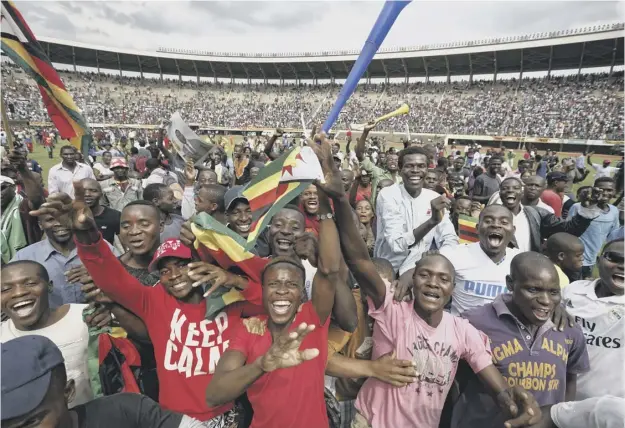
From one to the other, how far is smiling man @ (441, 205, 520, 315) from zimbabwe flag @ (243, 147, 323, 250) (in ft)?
4.64

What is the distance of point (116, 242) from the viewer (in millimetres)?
4145

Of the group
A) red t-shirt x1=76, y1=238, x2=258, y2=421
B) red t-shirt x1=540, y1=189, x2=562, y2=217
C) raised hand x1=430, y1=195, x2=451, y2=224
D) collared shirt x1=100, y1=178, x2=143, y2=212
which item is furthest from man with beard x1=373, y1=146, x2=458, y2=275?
collared shirt x1=100, y1=178, x2=143, y2=212

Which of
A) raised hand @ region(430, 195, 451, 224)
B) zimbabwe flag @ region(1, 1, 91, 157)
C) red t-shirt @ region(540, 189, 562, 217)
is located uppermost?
zimbabwe flag @ region(1, 1, 91, 157)

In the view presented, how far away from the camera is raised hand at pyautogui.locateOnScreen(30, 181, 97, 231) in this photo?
6.55 feet

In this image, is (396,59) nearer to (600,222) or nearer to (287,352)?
(600,222)

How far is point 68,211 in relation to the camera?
2064mm

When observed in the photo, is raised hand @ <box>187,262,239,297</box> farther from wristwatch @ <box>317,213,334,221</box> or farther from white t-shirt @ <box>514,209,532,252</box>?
white t-shirt @ <box>514,209,532,252</box>

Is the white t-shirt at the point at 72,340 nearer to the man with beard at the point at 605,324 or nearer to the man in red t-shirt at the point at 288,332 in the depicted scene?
the man in red t-shirt at the point at 288,332

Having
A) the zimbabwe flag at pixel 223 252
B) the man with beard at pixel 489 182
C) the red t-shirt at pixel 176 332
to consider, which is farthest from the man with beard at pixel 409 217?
the man with beard at pixel 489 182

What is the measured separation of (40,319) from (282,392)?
1441 millimetres

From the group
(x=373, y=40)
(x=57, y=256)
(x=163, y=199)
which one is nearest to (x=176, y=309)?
(x=57, y=256)

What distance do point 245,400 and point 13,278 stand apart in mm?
1472

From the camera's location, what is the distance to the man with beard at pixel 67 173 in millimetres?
5797

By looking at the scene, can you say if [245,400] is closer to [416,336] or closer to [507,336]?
[416,336]
